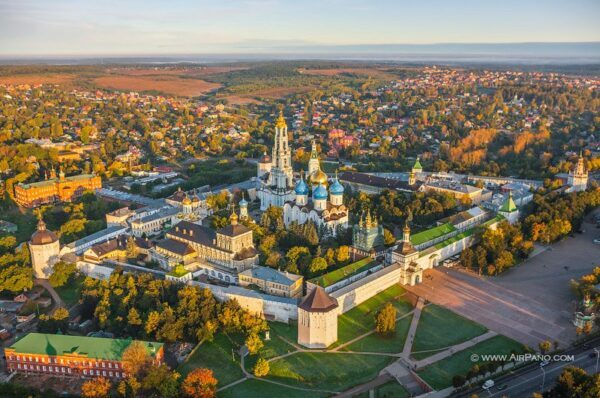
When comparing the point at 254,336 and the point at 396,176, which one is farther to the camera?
the point at 396,176

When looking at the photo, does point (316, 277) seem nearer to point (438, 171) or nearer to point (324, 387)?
point (324, 387)

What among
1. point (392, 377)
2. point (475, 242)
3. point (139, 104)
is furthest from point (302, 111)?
point (392, 377)

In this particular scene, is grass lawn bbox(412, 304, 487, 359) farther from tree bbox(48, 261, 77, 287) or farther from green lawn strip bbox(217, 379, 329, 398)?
tree bbox(48, 261, 77, 287)

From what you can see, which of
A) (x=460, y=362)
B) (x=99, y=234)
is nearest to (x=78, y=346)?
(x=99, y=234)

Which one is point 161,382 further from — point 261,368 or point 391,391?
point 391,391

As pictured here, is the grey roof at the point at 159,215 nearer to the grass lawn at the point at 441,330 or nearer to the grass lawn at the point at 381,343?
the grass lawn at the point at 381,343

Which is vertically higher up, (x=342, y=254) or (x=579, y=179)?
(x=579, y=179)
